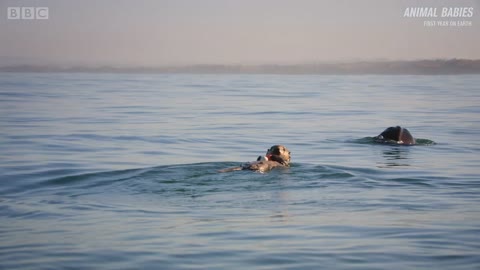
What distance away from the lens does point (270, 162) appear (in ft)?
52.0

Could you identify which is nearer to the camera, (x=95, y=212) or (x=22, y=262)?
(x=22, y=262)

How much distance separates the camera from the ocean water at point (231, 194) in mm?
9852

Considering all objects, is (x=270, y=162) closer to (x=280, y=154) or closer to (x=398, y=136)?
(x=280, y=154)

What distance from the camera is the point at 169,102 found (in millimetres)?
35938

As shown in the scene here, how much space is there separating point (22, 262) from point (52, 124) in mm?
16531

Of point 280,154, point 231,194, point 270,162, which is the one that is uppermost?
point 280,154

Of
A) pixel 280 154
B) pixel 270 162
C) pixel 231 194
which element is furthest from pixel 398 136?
pixel 231 194

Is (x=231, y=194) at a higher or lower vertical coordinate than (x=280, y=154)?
lower

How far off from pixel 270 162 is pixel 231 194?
8.11 ft

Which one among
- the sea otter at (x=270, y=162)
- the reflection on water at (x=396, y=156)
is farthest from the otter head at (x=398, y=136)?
the sea otter at (x=270, y=162)

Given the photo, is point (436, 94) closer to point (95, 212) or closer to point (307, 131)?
point (307, 131)

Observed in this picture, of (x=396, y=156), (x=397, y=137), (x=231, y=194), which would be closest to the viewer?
(x=231, y=194)

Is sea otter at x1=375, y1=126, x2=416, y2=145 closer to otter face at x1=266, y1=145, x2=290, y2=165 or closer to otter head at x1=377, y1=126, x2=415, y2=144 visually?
otter head at x1=377, y1=126, x2=415, y2=144

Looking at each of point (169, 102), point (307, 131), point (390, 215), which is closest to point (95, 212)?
point (390, 215)
